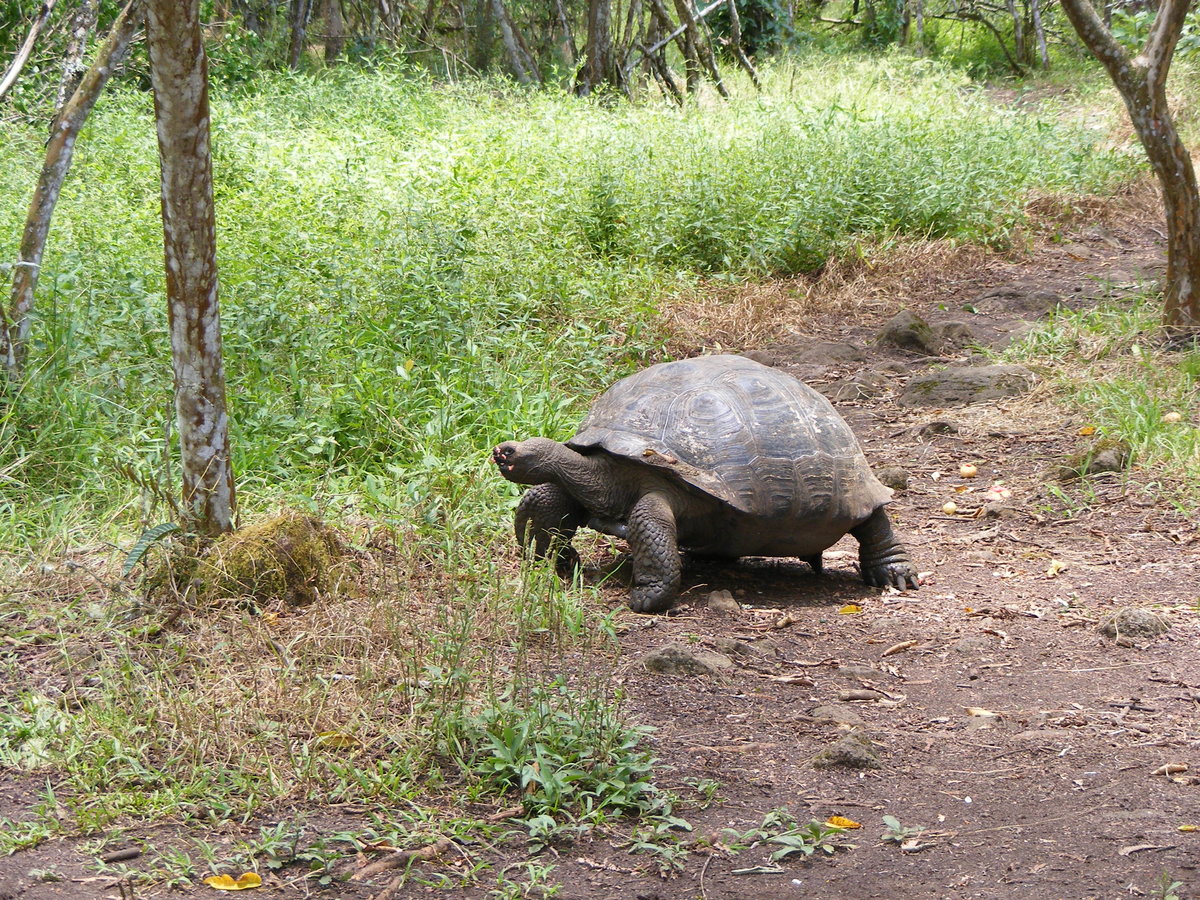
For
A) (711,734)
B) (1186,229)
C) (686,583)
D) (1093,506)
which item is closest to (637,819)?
(711,734)

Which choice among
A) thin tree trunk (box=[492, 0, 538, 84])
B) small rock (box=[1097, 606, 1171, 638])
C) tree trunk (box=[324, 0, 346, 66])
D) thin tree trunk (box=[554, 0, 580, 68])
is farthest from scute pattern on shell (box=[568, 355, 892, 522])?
tree trunk (box=[324, 0, 346, 66])

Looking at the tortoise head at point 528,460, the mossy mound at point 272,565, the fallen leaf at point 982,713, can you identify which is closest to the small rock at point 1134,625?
the fallen leaf at point 982,713

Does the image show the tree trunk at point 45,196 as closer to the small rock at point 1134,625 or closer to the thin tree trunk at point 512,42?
the small rock at point 1134,625

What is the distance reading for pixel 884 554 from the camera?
516 cm

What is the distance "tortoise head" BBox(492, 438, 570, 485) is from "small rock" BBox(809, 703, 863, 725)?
157 cm

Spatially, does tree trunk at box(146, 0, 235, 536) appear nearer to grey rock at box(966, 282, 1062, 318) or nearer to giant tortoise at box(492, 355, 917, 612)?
giant tortoise at box(492, 355, 917, 612)

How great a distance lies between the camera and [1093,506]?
19.5 ft

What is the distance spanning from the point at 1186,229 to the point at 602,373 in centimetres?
406

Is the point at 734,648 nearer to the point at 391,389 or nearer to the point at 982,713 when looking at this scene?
the point at 982,713

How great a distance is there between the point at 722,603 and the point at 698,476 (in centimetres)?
56

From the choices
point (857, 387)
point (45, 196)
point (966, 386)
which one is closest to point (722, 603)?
point (857, 387)

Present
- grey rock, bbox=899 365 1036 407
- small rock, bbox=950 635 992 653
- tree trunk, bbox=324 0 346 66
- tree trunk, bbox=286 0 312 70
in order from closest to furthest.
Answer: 1. small rock, bbox=950 635 992 653
2. grey rock, bbox=899 365 1036 407
3. tree trunk, bbox=286 0 312 70
4. tree trunk, bbox=324 0 346 66

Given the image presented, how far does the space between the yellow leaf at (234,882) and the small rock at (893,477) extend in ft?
14.5

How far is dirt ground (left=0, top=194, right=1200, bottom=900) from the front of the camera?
280cm
